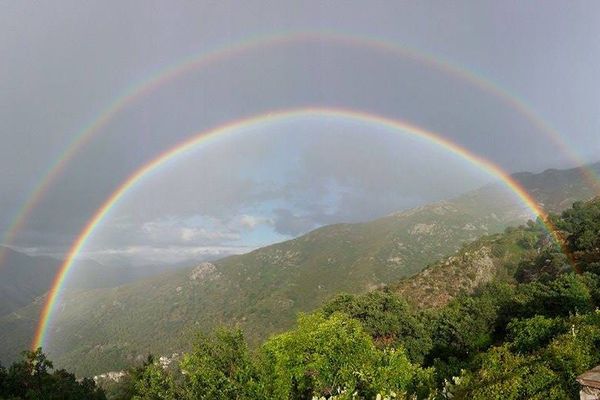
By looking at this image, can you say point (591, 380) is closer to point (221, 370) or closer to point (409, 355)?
point (221, 370)

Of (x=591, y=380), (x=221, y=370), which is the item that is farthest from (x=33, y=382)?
(x=591, y=380)

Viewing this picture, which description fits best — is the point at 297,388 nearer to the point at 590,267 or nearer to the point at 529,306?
the point at 529,306

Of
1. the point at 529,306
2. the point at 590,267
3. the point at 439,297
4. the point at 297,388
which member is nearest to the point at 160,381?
the point at 297,388

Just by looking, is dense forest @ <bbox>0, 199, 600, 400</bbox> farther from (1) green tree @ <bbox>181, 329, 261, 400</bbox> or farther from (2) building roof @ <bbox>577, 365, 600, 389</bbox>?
(2) building roof @ <bbox>577, 365, 600, 389</bbox>

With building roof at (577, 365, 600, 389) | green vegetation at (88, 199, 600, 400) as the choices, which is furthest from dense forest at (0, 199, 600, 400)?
building roof at (577, 365, 600, 389)

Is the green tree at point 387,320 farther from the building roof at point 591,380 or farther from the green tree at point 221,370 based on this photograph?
the building roof at point 591,380
